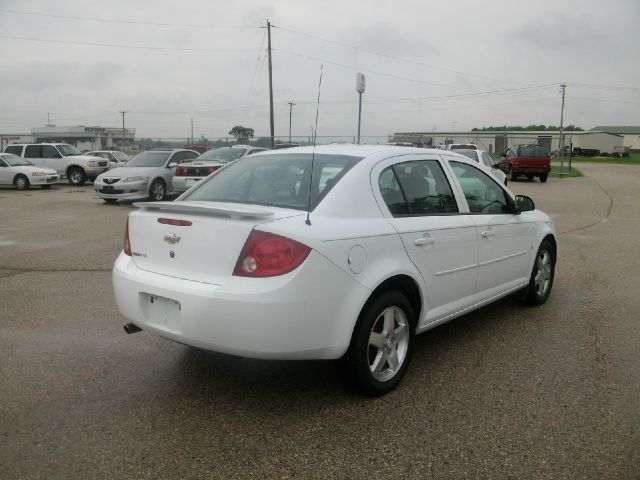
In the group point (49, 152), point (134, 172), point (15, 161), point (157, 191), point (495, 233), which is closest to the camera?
point (495, 233)

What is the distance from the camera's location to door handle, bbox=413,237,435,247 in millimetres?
3783

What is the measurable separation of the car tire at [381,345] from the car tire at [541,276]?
2.24 meters

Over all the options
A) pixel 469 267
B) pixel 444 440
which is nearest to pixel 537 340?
pixel 469 267

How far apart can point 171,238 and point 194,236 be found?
0.20 metres

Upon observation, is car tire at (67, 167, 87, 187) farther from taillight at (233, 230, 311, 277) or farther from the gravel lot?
taillight at (233, 230, 311, 277)

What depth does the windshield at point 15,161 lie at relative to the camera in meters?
22.0

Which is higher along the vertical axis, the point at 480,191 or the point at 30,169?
the point at 480,191

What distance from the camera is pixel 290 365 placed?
162 inches

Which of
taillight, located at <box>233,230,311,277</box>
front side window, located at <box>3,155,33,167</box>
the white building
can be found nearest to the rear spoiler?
taillight, located at <box>233,230,311,277</box>

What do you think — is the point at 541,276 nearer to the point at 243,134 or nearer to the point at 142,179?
the point at 142,179

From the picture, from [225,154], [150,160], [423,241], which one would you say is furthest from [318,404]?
[150,160]

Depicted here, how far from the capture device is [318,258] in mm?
3135

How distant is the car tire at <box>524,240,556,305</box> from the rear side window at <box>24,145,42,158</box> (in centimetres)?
2365

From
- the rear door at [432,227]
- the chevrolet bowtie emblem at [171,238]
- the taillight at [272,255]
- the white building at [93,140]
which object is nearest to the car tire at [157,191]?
the rear door at [432,227]
